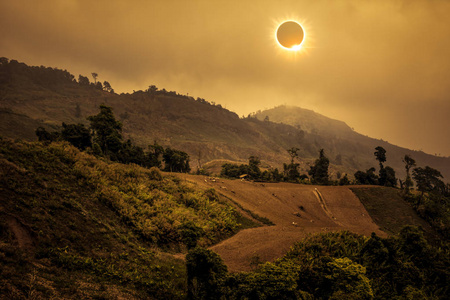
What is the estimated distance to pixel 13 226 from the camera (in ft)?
33.7

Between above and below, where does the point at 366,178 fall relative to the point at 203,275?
above

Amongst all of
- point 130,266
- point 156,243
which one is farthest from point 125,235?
point 130,266

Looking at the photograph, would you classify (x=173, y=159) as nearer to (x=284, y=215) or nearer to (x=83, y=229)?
(x=284, y=215)

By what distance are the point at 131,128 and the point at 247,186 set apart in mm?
132553

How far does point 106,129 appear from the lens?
43469mm

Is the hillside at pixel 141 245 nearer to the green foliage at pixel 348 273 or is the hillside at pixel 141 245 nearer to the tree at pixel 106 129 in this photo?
the green foliage at pixel 348 273

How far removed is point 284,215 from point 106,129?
120 ft

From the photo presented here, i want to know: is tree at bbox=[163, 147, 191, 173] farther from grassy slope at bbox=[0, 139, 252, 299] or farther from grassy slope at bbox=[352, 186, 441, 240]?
grassy slope at bbox=[352, 186, 441, 240]

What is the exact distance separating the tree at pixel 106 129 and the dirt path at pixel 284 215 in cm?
1664

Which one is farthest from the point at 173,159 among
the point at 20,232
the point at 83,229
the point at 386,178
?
the point at 386,178

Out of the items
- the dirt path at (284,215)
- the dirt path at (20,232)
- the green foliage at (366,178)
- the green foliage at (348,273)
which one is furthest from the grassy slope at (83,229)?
the green foliage at (366,178)

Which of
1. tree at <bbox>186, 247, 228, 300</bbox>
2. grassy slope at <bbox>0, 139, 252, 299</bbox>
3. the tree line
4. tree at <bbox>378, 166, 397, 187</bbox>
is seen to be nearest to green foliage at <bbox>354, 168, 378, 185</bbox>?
tree at <bbox>378, 166, 397, 187</bbox>

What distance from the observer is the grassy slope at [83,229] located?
886cm

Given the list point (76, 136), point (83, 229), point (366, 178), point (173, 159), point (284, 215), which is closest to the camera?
point (83, 229)
